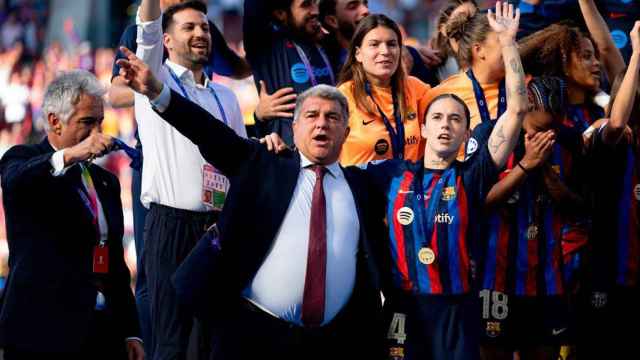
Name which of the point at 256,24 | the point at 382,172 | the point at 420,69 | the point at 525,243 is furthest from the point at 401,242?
the point at 420,69

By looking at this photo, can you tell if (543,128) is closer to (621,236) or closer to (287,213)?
(621,236)

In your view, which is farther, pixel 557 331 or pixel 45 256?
pixel 557 331

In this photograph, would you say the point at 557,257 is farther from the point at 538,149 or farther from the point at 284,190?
the point at 284,190

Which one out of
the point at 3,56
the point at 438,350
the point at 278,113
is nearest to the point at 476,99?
the point at 278,113

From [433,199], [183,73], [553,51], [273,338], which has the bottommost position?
[273,338]

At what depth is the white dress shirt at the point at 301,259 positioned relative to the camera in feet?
19.7

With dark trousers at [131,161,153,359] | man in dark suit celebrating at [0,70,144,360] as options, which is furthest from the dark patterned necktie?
dark trousers at [131,161,153,359]

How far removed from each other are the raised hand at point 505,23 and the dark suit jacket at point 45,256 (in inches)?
84.5

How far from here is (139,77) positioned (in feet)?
18.5

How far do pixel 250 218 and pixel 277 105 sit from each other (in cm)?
155

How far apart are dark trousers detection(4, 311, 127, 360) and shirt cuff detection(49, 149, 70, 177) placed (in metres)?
0.74

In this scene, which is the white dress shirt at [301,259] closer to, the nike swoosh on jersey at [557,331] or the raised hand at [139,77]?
the raised hand at [139,77]

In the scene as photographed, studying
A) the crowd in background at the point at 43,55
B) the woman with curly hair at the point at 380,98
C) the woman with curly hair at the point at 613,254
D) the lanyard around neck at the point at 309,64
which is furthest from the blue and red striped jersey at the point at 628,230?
the crowd in background at the point at 43,55

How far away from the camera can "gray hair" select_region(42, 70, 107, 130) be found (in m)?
6.40
